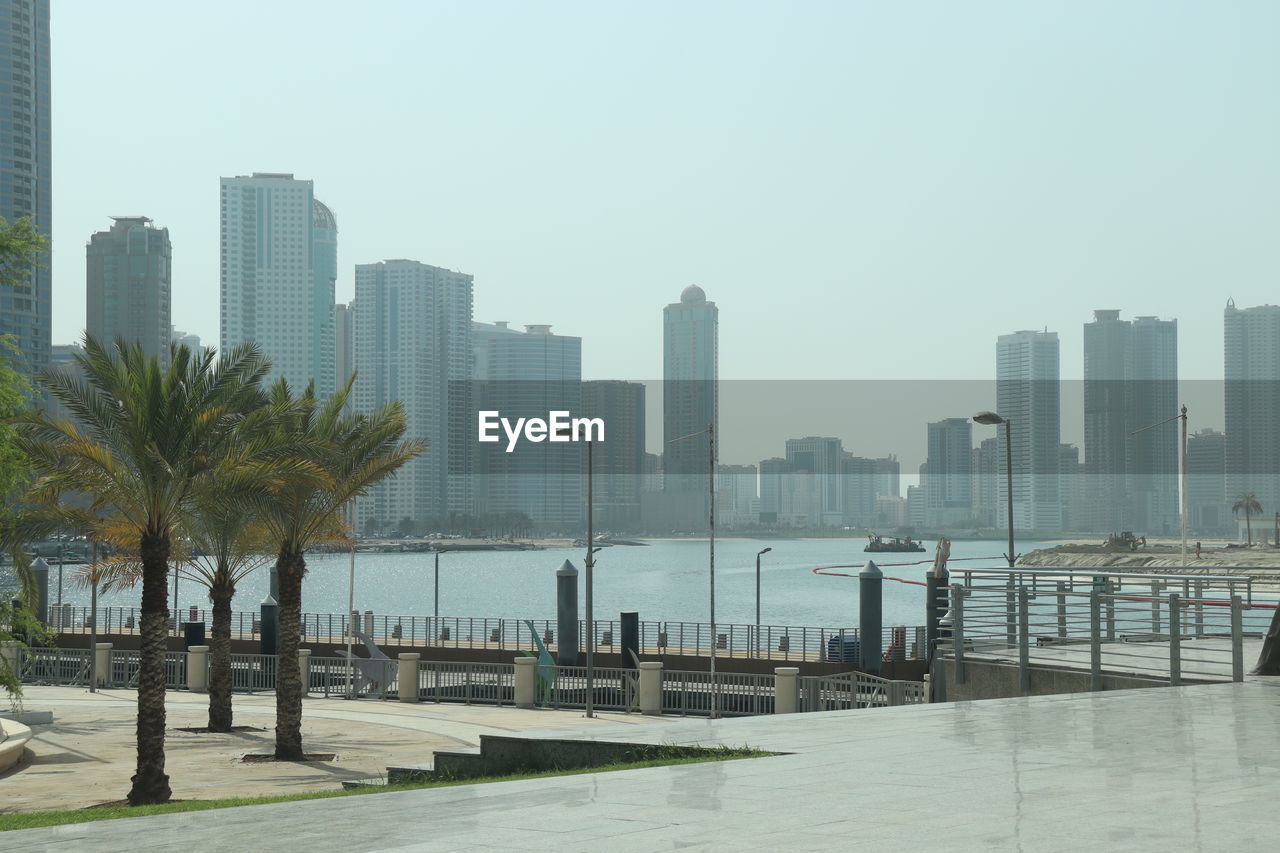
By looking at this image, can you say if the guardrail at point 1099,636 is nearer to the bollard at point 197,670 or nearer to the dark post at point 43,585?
the bollard at point 197,670

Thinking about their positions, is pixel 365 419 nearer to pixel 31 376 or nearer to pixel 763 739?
pixel 31 376

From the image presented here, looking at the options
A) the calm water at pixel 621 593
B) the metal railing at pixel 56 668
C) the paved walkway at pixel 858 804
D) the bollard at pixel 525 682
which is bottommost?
the calm water at pixel 621 593

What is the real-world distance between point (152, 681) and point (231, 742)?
6.86 meters

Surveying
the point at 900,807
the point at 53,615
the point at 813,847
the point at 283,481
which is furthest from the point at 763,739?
A: the point at 53,615

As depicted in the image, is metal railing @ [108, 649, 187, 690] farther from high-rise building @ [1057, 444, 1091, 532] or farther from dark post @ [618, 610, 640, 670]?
high-rise building @ [1057, 444, 1091, 532]

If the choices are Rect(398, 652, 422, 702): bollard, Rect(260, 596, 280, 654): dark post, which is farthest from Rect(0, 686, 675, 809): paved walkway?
Rect(260, 596, 280, 654): dark post

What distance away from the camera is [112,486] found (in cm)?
1919

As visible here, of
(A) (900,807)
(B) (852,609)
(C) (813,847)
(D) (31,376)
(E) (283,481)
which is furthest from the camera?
(B) (852,609)

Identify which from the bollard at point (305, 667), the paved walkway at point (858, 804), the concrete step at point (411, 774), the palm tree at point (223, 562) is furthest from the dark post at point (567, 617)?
the paved walkway at point (858, 804)

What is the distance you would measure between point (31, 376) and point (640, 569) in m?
158

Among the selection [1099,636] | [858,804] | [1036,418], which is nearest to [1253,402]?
[1036,418]

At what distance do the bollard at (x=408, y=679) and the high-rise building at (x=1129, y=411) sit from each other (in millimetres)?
146053

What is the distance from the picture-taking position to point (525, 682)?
30.8m

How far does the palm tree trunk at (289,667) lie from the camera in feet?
76.3
